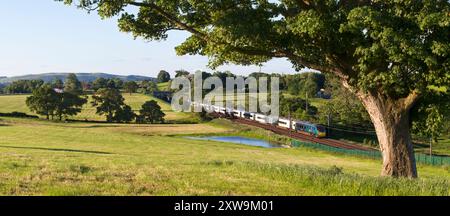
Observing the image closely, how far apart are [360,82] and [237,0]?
18.9 feet

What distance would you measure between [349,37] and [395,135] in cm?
438

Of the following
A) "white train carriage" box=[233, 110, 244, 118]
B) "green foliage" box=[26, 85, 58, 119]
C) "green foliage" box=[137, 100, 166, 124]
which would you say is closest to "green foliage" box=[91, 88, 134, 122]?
"green foliage" box=[137, 100, 166, 124]

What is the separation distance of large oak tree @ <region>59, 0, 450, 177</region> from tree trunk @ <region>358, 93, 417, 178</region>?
1.5 inches

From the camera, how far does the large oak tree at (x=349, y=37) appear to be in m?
15.3

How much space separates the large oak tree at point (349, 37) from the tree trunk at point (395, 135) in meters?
0.04

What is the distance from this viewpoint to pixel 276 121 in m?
112

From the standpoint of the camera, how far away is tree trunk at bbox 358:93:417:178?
18.1 meters

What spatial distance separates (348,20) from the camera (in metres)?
16.3

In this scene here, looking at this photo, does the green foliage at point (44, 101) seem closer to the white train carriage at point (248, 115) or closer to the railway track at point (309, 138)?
the white train carriage at point (248, 115)

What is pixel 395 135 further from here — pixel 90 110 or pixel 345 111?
pixel 90 110

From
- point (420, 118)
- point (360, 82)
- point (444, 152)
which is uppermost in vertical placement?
point (360, 82)
